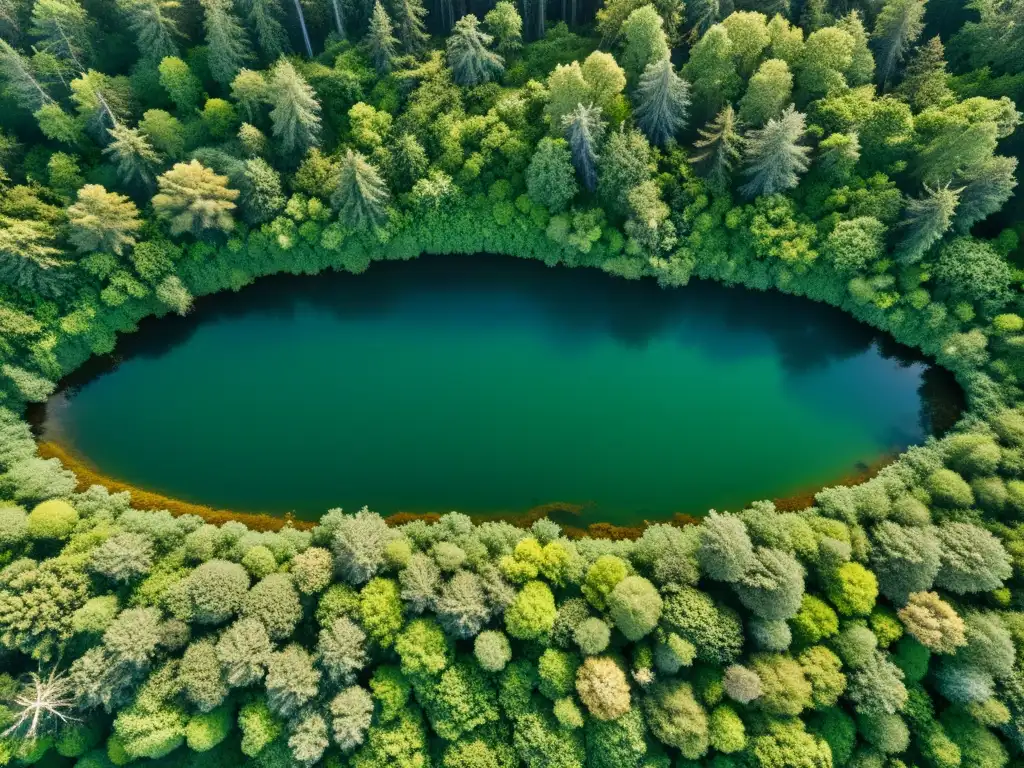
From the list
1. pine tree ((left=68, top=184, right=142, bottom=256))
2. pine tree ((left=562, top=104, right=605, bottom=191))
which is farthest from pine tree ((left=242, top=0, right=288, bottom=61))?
pine tree ((left=562, top=104, right=605, bottom=191))

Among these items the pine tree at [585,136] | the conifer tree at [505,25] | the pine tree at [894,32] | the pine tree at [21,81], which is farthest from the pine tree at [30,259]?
the pine tree at [894,32]

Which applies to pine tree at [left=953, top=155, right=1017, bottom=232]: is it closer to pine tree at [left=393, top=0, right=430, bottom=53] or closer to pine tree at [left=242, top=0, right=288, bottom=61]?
pine tree at [left=393, top=0, right=430, bottom=53]

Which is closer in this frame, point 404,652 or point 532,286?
point 404,652

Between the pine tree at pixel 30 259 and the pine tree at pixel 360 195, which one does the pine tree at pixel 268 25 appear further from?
the pine tree at pixel 30 259

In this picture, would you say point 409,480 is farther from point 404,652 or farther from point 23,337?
point 23,337

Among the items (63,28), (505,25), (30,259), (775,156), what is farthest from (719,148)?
(63,28)

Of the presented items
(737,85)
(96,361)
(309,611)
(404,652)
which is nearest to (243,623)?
(309,611)
